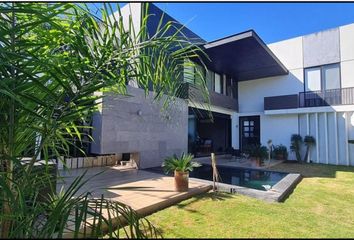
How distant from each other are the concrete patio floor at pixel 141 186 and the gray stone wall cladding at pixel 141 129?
40.3 inches

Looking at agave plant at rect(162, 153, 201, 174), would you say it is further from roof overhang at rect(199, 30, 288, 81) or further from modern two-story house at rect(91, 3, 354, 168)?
roof overhang at rect(199, 30, 288, 81)

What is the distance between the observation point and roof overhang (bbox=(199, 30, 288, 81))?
34.9ft

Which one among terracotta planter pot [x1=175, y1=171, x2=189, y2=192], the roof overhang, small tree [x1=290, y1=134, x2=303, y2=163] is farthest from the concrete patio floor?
small tree [x1=290, y1=134, x2=303, y2=163]

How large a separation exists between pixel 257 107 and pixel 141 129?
10.6 m

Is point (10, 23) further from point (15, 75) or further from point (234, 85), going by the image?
point (234, 85)

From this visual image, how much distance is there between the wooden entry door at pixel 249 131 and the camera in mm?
17250

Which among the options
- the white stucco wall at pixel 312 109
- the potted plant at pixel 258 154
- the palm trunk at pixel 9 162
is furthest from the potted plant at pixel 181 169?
the white stucco wall at pixel 312 109

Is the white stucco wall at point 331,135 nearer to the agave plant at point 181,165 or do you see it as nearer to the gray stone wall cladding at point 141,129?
the gray stone wall cladding at point 141,129

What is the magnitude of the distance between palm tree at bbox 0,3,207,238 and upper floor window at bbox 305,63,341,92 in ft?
50.9

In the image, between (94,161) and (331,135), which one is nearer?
(94,161)

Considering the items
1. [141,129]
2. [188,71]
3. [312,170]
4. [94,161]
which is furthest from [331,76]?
[188,71]

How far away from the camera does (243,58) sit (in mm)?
13016

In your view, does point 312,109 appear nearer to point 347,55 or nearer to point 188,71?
point 347,55

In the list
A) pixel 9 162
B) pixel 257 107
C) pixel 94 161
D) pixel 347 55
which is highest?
pixel 347 55
